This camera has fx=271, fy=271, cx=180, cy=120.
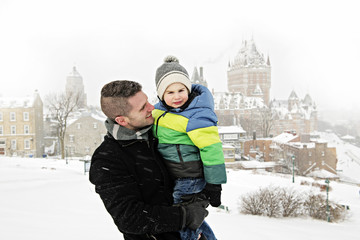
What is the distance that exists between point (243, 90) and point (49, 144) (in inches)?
3505

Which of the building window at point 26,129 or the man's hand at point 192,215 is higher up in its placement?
the man's hand at point 192,215

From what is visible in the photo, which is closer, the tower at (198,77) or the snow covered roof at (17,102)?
the snow covered roof at (17,102)

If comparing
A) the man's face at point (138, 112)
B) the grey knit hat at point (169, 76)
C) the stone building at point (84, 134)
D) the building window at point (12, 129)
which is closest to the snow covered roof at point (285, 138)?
the stone building at point (84, 134)

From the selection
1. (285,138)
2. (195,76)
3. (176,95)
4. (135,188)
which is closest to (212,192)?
(135,188)

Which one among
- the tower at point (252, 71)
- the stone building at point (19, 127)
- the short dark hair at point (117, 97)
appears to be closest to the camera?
the short dark hair at point (117, 97)

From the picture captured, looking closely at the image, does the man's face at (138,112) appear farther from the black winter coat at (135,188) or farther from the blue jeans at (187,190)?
the blue jeans at (187,190)

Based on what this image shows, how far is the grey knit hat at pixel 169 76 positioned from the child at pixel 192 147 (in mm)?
63

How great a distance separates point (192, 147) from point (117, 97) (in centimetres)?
78

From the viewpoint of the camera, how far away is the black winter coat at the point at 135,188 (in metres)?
1.85

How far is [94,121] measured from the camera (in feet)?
129

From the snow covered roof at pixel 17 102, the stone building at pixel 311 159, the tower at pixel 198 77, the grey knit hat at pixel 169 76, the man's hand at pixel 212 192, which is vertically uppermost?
the tower at pixel 198 77

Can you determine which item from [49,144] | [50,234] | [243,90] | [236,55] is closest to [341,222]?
[50,234]

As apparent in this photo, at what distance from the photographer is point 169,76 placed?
2.58 m

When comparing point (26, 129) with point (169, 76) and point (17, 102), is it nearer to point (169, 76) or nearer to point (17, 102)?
point (17, 102)
